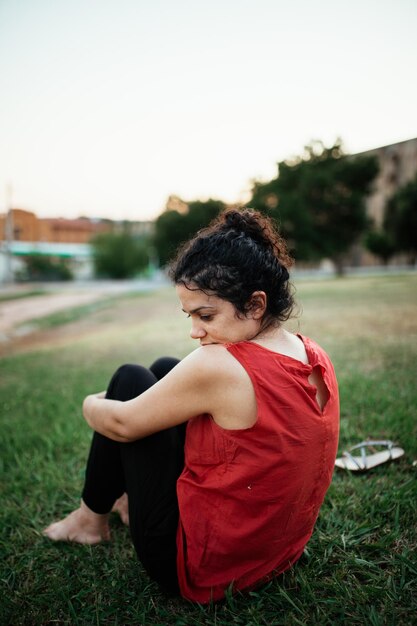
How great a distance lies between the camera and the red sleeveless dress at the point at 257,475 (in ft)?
3.65

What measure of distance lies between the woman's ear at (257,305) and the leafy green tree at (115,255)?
4110cm

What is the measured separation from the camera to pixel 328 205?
1133 inches

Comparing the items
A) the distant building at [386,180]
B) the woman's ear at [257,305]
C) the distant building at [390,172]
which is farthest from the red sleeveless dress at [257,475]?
the distant building at [386,180]

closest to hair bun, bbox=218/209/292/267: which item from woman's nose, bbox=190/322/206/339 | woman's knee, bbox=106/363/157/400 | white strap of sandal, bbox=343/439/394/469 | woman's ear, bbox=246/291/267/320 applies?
woman's ear, bbox=246/291/267/320

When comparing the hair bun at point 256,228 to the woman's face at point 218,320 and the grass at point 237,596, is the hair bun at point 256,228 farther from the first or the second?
the grass at point 237,596

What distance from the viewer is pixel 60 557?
1720mm

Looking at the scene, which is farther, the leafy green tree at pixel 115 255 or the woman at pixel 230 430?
the leafy green tree at pixel 115 255

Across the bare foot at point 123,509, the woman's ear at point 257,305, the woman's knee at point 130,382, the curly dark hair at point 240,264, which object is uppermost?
the curly dark hair at point 240,264

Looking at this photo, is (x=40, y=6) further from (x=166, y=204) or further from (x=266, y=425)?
(x=166, y=204)

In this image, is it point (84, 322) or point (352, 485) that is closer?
point (352, 485)

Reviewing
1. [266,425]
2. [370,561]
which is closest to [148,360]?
[370,561]

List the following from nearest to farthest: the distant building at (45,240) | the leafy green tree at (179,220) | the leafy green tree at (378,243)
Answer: the distant building at (45,240)
the leafy green tree at (378,243)
the leafy green tree at (179,220)

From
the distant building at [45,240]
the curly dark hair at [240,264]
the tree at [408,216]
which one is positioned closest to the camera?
the curly dark hair at [240,264]

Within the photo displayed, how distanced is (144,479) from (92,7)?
19.5ft
